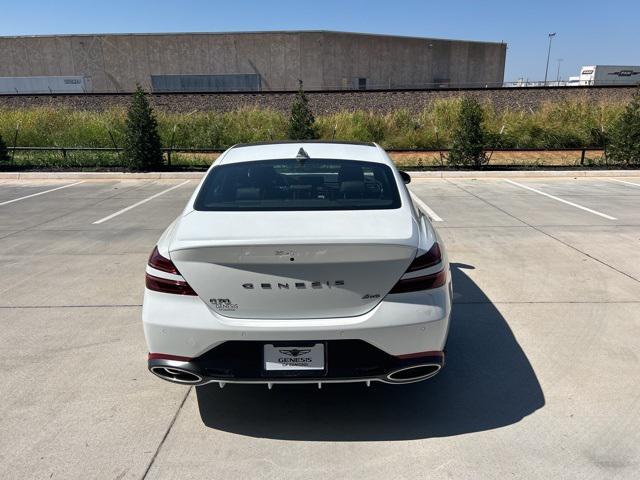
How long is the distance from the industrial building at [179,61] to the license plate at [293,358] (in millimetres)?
49792

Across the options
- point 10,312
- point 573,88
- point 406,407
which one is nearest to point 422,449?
point 406,407

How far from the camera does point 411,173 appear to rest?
1390 centimetres

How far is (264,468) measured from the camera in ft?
8.37

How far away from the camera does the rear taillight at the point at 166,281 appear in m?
2.58

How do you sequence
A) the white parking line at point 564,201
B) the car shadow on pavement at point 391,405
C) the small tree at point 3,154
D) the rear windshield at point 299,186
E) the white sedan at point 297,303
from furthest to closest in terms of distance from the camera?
the small tree at point 3,154 → the white parking line at point 564,201 → the rear windshield at point 299,186 → the car shadow on pavement at point 391,405 → the white sedan at point 297,303

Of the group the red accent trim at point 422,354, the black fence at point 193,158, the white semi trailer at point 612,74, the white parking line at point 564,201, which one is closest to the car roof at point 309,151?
the red accent trim at point 422,354

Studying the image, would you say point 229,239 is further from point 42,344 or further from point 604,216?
point 604,216

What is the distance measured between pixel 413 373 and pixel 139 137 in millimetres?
14031

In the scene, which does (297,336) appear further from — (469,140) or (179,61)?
(179,61)

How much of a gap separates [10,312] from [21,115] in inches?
819

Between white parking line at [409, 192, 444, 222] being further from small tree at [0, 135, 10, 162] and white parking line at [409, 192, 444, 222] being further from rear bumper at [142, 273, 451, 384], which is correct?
small tree at [0, 135, 10, 162]

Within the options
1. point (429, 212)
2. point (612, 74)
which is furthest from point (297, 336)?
point (612, 74)

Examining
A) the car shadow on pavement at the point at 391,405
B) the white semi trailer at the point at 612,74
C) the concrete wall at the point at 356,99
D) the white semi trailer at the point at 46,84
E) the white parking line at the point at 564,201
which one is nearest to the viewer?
the car shadow on pavement at the point at 391,405

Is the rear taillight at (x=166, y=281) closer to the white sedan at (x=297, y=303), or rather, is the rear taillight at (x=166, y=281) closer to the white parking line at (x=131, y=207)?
the white sedan at (x=297, y=303)
